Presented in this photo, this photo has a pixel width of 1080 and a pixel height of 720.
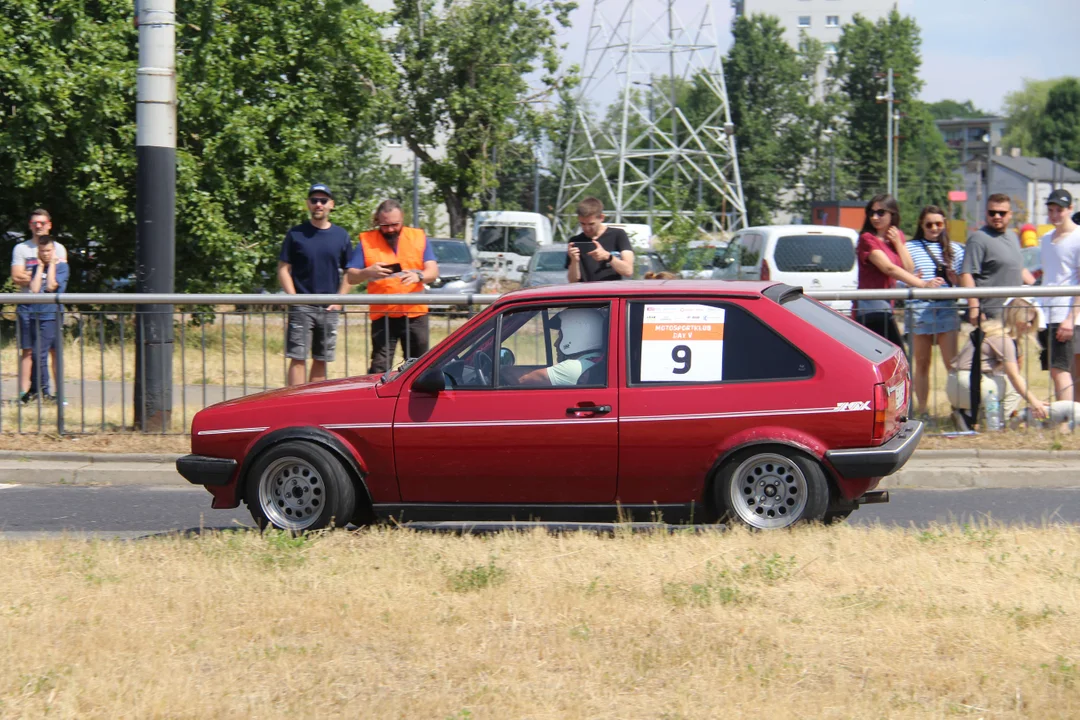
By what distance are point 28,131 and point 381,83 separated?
5.50 m

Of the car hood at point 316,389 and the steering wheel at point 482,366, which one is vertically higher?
the steering wheel at point 482,366

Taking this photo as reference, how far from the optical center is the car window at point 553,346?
22.6 ft

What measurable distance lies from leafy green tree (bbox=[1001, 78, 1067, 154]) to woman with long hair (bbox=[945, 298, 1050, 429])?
12771 centimetres

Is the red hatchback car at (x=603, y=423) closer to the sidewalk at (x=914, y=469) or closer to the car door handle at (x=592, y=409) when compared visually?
the car door handle at (x=592, y=409)

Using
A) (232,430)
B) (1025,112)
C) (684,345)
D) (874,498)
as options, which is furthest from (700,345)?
(1025,112)

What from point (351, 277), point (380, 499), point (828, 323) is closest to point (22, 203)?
point (351, 277)

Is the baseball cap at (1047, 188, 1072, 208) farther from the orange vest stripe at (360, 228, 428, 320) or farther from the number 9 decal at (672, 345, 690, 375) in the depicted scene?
the number 9 decal at (672, 345, 690, 375)

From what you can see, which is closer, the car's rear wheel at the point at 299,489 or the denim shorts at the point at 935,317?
the car's rear wheel at the point at 299,489

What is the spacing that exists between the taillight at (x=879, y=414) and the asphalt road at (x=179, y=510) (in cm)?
119

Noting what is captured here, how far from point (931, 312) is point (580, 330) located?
4.60 metres

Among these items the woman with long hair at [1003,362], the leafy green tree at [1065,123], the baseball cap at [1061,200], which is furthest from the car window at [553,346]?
the leafy green tree at [1065,123]

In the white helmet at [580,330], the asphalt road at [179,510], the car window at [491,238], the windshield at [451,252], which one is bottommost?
the asphalt road at [179,510]

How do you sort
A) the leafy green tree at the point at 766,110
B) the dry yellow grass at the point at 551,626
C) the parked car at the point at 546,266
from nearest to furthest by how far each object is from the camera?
the dry yellow grass at the point at 551,626
the parked car at the point at 546,266
the leafy green tree at the point at 766,110

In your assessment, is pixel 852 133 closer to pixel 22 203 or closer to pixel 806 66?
pixel 806 66
